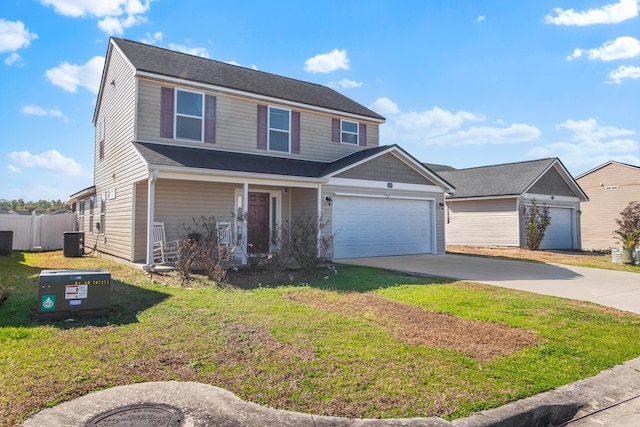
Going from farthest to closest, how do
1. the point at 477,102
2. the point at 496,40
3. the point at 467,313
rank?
1. the point at 477,102
2. the point at 496,40
3. the point at 467,313

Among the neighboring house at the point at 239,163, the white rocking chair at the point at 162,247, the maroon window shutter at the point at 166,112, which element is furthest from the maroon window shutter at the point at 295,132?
the white rocking chair at the point at 162,247

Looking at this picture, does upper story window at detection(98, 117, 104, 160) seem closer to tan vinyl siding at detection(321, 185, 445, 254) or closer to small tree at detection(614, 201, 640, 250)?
tan vinyl siding at detection(321, 185, 445, 254)

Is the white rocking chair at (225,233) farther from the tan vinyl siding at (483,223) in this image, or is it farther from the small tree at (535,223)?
the small tree at (535,223)

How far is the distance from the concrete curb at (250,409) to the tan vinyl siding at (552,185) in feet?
61.3

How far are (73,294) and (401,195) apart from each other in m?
12.0

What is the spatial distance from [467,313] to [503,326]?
2.45 feet

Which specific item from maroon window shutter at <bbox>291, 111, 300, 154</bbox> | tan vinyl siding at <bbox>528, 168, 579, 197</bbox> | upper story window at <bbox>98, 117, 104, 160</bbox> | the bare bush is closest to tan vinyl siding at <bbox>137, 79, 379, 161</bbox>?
maroon window shutter at <bbox>291, 111, 300, 154</bbox>

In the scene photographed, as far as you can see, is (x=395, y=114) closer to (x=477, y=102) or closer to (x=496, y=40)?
(x=477, y=102)

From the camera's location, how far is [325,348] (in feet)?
15.0

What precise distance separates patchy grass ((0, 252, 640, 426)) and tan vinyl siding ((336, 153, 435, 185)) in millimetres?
7149

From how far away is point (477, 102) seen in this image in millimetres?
15820

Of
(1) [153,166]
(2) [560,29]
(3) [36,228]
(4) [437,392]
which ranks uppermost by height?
(2) [560,29]

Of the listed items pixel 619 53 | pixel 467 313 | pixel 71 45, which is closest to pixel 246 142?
pixel 71 45

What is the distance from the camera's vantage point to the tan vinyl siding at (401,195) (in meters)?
13.4
